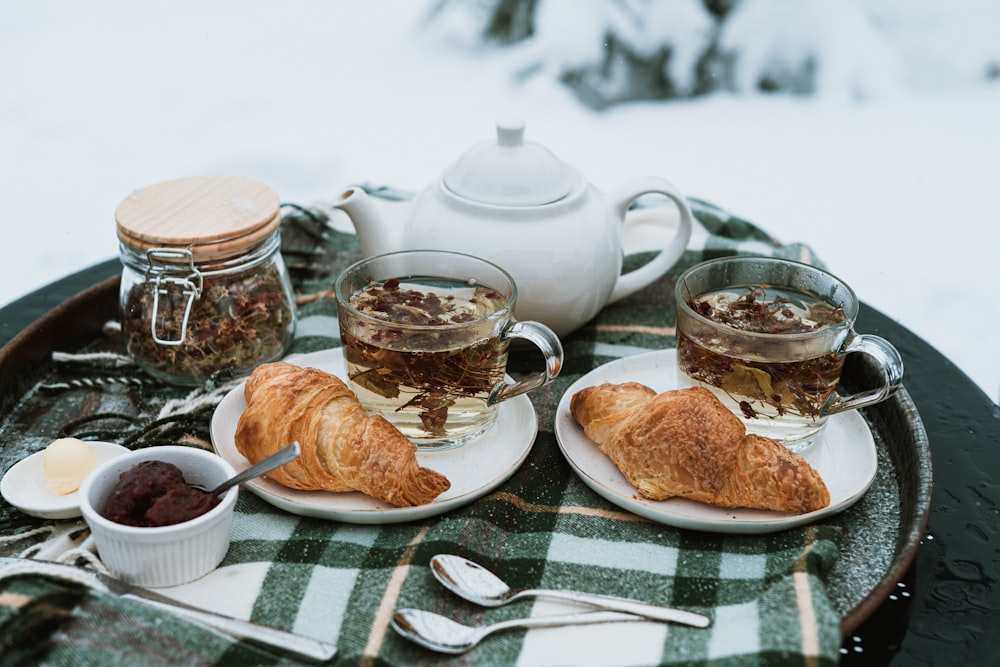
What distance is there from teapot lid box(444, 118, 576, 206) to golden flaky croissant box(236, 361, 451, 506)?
15.9 inches

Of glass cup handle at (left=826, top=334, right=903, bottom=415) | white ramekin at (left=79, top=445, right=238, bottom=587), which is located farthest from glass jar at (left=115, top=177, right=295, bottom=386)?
glass cup handle at (left=826, top=334, right=903, bottom=415)

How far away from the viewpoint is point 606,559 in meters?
1.12

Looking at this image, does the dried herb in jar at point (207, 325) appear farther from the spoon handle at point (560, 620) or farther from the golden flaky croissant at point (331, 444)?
the spoon handle at point (560, 620)

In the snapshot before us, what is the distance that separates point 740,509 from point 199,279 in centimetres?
79

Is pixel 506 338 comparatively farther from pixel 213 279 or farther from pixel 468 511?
pixel 213 279

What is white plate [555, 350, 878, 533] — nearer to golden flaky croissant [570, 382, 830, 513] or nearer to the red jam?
golden flaky croissant [570, 382, 830, 513]

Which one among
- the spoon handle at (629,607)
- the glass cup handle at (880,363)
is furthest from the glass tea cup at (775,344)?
the spoon handle at (629,607)

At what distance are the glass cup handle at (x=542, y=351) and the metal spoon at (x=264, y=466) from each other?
0.30m

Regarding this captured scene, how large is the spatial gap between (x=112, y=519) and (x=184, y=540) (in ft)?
0.28

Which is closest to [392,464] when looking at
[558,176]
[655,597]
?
[655,597]

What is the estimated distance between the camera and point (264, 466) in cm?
106

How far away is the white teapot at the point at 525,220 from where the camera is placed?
1.44m

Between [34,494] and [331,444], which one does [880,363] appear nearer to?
[331,444]

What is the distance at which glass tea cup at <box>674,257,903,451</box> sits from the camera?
Result: 3.89 ft
